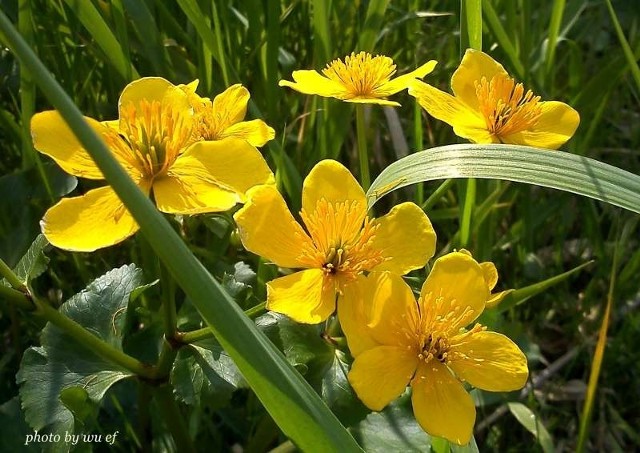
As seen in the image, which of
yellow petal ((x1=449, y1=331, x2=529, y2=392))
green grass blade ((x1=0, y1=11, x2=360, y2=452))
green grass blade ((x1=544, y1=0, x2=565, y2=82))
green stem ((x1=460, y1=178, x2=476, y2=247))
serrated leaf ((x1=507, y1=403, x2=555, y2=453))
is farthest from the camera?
green grass blade ((x1=544, y1=0, x2=565, y2=82))

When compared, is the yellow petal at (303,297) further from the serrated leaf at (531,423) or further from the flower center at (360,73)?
the serrated leaf at (531,423)

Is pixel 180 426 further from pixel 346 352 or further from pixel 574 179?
pixel 574 179

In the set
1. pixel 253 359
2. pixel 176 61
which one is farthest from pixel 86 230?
pixel 176 61

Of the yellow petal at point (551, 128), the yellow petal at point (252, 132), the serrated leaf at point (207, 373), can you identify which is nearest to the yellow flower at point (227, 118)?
the yellow petal at point (252, 132)

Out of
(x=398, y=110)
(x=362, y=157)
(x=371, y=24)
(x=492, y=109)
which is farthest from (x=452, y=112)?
(x=398, y=110)

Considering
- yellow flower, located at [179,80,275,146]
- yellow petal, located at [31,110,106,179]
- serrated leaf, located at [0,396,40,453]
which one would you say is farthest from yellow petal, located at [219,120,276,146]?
serrated leaf, located at [0,396,40,453]

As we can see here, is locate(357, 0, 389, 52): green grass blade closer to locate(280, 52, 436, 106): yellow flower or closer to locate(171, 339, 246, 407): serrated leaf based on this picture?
locate(280, 52, 436, 106): yellow flower
